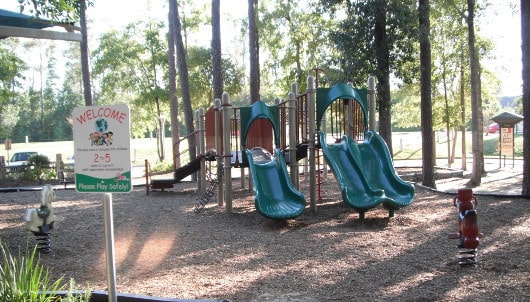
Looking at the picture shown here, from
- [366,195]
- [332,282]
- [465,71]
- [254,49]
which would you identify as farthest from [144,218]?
[465,71]

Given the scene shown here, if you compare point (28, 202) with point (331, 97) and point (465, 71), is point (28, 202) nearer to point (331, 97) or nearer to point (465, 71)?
point (331, 97)

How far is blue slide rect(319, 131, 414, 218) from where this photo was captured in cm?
898

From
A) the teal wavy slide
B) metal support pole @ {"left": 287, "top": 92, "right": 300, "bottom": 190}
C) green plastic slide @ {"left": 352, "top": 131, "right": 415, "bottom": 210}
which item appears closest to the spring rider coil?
green plastic slide @ {"left": 352, "top": 131, "right": 415, "bottom": 210}

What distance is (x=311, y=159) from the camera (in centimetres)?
1046

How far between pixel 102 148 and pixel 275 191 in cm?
642

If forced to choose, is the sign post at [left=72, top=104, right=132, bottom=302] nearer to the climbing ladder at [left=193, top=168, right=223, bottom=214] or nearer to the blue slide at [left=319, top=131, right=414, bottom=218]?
the blue slide at [left=319, top=131, right=414, bottom=218]

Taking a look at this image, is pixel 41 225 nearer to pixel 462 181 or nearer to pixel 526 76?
pixel 526 76

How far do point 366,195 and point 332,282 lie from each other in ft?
13.3

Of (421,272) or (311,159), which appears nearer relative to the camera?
(421,272)

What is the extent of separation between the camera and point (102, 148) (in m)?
3.70

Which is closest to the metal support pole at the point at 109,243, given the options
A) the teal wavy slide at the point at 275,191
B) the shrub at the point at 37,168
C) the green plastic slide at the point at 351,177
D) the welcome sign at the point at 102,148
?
the welcome sign at the point at 102,148

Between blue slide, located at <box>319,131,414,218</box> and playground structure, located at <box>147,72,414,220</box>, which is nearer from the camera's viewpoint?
blue slide, located at <box>319,131,414,218</box>

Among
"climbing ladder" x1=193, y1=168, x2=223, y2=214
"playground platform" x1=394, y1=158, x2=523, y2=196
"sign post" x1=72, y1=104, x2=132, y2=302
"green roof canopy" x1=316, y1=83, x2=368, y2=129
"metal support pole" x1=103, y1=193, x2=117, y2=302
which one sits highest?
"green roof canopy" x1=316, y1=83, x2=368, y2=129

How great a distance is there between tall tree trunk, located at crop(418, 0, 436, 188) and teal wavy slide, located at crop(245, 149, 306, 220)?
5301 millimetres
